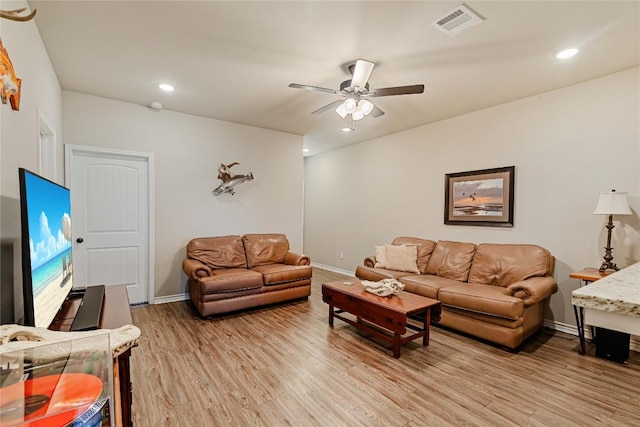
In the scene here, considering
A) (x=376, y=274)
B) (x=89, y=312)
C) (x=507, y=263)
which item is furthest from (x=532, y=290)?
(x=89, y=312)

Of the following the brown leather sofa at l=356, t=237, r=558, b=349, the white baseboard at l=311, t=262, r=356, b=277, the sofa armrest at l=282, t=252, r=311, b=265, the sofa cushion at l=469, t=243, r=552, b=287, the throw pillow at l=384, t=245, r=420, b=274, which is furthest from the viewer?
the white baseboard at l=311, t=262, r=356, b=277

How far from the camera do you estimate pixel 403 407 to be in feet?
6.50

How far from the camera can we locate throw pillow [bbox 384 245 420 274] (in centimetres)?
410

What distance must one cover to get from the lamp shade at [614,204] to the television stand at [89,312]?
4055mm

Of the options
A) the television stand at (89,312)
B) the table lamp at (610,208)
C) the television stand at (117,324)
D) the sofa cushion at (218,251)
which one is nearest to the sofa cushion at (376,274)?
the sofa cushion at (218,251)

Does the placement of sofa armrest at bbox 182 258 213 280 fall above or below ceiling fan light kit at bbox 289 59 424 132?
below

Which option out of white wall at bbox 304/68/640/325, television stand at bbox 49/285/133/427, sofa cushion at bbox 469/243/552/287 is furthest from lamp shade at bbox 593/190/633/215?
television stand at bbox 49/285/133/427

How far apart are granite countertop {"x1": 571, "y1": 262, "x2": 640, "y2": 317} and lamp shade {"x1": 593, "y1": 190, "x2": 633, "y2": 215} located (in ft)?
5.67

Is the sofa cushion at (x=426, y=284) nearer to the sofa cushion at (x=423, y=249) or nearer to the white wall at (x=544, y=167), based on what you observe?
the sofa cushion at (x=423, y=249)

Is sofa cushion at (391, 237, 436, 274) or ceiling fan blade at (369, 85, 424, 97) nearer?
ceiling fan blade at (369, 85, 424, 97)

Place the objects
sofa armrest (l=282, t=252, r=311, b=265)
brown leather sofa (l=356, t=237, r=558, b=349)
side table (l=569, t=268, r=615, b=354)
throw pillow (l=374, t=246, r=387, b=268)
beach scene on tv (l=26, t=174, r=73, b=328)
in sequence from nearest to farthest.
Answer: beach scene on tv (l=26, t=174, r=73, b=328), side table (l=569, t=268, r=615, b=354), brown leather sofa (l=356, t=237, r=558, b=349), throw pillow (l=374, t=246, r=387, b=268), sofa armrest (l=282, t=252, r=311, b=265)

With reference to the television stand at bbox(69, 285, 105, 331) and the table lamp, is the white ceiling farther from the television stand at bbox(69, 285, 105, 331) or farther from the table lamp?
the television stand at bbox(69, 285, 105, 331)

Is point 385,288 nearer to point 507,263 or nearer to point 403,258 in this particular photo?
point 403,258

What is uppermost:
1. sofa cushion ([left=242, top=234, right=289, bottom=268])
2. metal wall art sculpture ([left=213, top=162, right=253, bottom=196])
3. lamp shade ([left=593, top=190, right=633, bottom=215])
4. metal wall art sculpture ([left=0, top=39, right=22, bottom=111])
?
metal wall art sculpture ([left=0, top=39, right=22, bottom=111])
